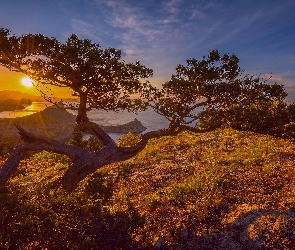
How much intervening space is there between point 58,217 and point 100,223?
1.25 metres

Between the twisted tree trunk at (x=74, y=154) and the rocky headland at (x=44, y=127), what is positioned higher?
the twisted tree trunk at (x=74, y=154)

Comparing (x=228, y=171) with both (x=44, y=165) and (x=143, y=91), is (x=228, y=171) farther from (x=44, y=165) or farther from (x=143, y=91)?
(x=44, y=165)

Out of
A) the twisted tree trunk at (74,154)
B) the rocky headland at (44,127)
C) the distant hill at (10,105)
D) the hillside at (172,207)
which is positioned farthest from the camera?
the distant hill at (10,105)

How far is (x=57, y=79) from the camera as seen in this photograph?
417 inches

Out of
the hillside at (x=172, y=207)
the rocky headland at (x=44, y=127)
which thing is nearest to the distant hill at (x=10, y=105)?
the rocky headland at (x=44, y=127)

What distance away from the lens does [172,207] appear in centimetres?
937

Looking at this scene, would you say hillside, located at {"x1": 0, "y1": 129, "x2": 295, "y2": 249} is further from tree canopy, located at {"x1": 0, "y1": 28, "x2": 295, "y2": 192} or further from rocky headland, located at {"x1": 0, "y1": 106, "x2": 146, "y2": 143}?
rocky headland, located at {"x1": 0, "y1": 106, "x2": 146, "y2": 143}

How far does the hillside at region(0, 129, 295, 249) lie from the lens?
5.36 m

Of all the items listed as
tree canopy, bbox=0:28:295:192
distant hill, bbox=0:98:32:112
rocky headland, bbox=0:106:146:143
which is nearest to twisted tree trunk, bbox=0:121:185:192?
tree canopy, bbox=0:28:295:192

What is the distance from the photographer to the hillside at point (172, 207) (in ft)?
17.6

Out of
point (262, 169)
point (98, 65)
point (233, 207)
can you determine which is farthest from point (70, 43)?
point (262, 169)

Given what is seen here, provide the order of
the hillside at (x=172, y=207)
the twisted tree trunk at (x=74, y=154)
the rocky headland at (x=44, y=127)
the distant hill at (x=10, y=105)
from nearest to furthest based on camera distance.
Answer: the hillside at (x=172, y=207) → the twisted tree trunk at (x=74, y=154) → the rocky headland at (x=44, y=127) → the distant hill at (x=10, y=105)

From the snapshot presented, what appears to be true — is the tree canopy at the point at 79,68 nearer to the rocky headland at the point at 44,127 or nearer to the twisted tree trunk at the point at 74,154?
the twisted tree trunk at the point at 74,154

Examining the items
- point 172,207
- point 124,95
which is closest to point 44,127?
point 124,95
